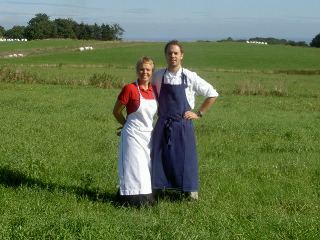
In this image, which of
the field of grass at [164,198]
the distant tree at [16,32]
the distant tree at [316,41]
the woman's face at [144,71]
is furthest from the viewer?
the distant tree at [16,32]

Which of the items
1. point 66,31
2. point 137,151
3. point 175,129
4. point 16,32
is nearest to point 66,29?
point 66,31

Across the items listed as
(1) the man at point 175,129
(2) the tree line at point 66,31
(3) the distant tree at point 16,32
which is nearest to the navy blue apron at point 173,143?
(1) the man at point 175,129

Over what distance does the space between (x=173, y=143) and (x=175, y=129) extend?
0.62 ft

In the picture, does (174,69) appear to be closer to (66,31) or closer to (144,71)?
(144,71)

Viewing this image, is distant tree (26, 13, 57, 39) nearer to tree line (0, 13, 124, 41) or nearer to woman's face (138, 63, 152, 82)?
tree line (0, 13, 124, 41)

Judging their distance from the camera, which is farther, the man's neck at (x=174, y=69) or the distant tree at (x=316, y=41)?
the distant tree at (x=316, y=41)

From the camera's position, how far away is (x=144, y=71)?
5949 mm

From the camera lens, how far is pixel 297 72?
49562mm

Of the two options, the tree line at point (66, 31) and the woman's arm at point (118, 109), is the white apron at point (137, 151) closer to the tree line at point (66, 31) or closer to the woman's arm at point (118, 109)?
the woman's arm at point (118, 109)

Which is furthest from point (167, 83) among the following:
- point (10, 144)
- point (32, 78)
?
point (32, 78)

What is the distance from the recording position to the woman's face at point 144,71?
5.93 m

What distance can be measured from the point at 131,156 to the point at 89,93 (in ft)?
52.5

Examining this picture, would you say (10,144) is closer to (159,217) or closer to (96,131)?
(96,131)

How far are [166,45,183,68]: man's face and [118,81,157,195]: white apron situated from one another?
0.53 m
